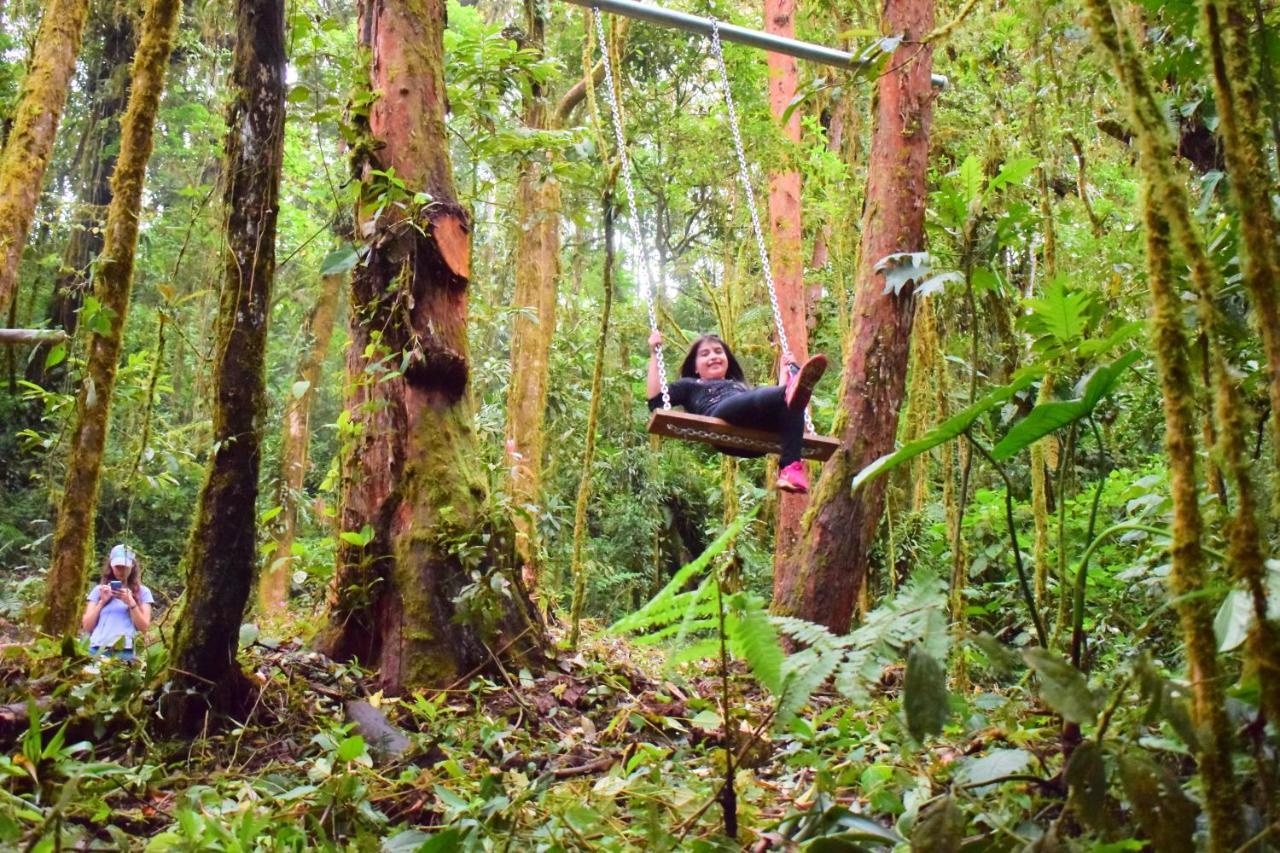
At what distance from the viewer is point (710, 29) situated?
4.57 meters

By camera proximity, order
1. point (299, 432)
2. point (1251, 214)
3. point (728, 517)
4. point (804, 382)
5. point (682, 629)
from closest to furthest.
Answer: point (1251, 214) < point (682, 629) < point (804, 382) < point (728, 517) < point (299, 432)

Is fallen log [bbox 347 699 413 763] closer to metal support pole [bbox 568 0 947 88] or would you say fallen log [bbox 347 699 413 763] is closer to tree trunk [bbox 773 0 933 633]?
tree trunk [bbox 773 0 933 633]

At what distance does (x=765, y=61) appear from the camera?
8.95m

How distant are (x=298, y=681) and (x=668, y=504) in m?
9.56

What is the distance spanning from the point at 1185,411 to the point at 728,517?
21.5ft

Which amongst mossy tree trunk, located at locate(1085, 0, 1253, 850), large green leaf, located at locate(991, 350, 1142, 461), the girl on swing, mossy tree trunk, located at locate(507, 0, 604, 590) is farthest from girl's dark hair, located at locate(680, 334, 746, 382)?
mossy tree trunk, located at locate(1085, 0, 1253, 850)

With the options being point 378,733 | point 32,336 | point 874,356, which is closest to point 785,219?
point 874,356

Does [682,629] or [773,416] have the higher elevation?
[773,416]

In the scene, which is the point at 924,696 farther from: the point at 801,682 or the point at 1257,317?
the point at 1257,317

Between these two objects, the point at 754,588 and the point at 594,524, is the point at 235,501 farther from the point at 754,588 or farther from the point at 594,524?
the point at 594,524

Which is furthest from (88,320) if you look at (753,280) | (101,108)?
(101,108)

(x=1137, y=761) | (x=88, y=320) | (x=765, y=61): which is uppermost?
(x=765, y=61)

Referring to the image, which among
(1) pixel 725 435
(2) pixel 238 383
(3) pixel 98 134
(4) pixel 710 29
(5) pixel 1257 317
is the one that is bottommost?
(5) pixel 1257 317

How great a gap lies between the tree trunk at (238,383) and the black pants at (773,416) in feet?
6.56
